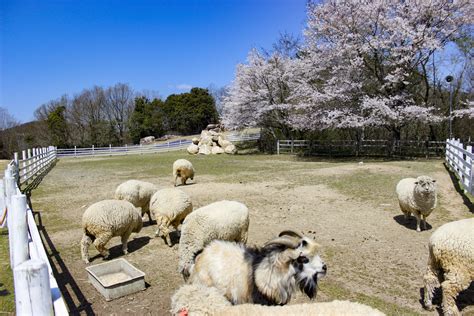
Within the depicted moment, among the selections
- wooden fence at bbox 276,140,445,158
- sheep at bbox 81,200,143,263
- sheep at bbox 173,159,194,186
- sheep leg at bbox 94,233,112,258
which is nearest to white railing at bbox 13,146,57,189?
sheep at bbox 173,159,194,186

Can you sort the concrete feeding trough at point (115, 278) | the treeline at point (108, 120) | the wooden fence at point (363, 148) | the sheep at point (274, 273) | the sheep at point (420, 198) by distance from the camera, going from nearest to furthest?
the sheep at point (274, 273) < the concrete feeding trough at point (115, 278) < the sheep at point (420, 198) < the wooden fence at point (363, 148) < the treeline at point (108, 120)

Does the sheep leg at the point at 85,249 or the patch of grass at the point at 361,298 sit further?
the sheep leg at the point at 85,249

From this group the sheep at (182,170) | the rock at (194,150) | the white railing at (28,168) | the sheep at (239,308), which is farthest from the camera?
the rock at (194,150)

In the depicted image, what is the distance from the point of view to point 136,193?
8.80m

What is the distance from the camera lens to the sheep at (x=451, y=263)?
13.5ft

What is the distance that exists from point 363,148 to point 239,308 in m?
24.9

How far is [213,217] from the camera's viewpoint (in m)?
5.85

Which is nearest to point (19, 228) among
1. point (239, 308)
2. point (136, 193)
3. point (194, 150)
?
point (239, 308)

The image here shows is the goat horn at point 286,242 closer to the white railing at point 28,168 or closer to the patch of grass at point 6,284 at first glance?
the patch of grass at point 6,284

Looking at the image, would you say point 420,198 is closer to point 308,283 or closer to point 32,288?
point 308,283

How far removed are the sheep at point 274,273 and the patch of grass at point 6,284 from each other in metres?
2.95

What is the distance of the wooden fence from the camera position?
76.1 feet

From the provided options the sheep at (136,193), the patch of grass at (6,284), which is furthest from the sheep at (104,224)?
the sheep at (136,193)

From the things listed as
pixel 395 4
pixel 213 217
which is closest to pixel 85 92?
pixel 395 4
